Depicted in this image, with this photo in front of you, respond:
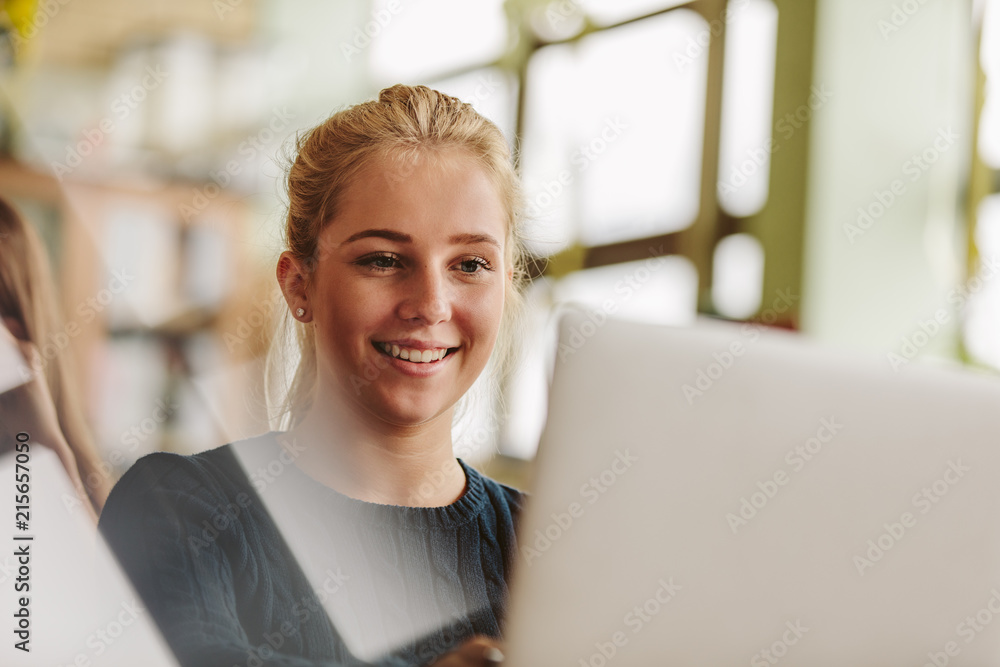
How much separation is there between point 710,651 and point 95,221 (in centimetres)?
377

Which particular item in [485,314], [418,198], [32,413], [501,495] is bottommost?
[501,495]

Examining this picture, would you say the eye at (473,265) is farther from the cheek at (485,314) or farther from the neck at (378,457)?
the neck at (378,457)

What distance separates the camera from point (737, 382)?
685 mm

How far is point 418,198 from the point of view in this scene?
42.9 inches

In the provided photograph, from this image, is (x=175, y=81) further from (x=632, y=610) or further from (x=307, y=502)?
(x=632, y=610)

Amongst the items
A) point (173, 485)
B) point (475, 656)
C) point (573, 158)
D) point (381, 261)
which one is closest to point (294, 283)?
point (381, 261)

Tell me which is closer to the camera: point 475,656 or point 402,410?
point 475,656

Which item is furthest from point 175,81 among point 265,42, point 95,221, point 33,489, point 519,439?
point 33,489

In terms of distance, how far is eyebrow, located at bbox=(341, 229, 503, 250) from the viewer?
3.53ft

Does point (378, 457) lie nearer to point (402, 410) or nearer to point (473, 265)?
point (402, 410)

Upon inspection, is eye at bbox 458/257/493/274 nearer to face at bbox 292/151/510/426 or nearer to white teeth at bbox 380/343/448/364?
face at bbox 292/151/510/426

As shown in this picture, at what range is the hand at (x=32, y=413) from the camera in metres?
1.12

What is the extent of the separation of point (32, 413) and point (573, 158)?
10.1 feet

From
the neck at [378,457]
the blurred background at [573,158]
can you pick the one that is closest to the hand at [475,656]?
the neck at [378,457]
